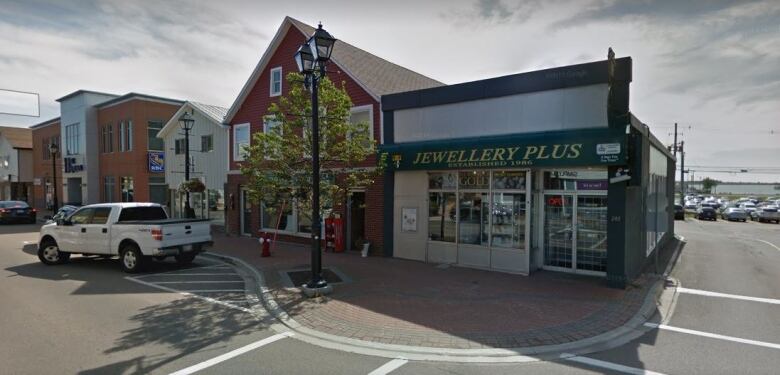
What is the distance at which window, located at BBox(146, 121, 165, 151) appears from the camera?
27.1 m

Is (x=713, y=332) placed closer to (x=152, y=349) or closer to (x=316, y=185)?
(x=316, y=185)

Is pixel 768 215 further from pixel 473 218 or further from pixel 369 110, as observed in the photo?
pixel 369 110

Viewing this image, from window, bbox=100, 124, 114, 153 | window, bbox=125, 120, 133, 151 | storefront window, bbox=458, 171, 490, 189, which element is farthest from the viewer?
window, bbox=100, 124, 114, 153

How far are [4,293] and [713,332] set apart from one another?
13.1 metres

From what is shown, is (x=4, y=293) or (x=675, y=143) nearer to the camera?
(x=4, y=293)

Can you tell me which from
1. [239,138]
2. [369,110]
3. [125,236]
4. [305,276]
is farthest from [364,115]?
[125,236]

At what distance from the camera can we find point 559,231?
10.6 metres

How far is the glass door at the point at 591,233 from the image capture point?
10047 millimetres

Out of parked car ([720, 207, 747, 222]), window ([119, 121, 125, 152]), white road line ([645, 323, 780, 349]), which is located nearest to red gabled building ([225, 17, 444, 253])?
white road line ([645, 323, 780, 349])

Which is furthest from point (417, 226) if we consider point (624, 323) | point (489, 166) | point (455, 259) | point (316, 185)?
point (624, 323)

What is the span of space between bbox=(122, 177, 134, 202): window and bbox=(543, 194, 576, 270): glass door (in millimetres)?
26748

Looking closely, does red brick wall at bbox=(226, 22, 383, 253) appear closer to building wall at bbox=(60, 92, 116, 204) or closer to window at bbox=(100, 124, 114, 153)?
window at bbox=(100, 124, 114, 153)

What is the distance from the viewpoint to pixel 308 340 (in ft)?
20.2

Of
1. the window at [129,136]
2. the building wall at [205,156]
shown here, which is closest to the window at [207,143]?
the building wall at [205,156]
